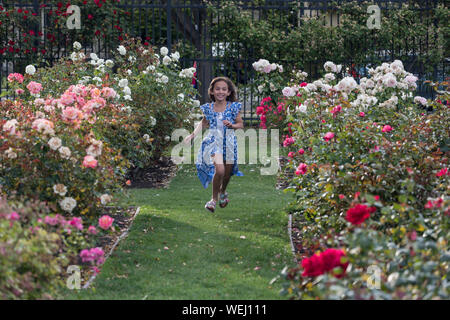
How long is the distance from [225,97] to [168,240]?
193 centimetres

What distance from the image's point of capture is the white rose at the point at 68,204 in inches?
187

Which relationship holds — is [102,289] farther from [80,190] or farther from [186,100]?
[186,100]

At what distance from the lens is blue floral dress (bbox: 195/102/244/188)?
7008 millimetres

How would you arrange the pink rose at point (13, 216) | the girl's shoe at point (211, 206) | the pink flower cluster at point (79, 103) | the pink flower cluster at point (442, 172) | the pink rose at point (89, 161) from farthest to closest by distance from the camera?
the girl's shoe at point (211, 206) → the pink flower cluster at point (79, 103) → the pink rose at point (89, 161) → the pink flower cluster at point (442, 172) → the pink rose at point (13, 216)

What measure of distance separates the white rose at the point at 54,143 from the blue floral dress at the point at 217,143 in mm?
2395

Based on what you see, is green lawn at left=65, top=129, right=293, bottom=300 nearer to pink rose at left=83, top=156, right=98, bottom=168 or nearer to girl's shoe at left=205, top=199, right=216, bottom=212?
girl's shoe at left=205, top=199, right=216, bottom=212

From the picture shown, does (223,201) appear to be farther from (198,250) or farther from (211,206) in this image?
(198,250)

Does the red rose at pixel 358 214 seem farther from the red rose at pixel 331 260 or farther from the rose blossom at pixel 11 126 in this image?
the rose blossom at pixel 11 126

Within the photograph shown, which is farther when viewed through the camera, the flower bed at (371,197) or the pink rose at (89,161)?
the pink rose at (89,161)

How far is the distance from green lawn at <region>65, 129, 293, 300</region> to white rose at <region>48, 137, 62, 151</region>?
93 centimetres

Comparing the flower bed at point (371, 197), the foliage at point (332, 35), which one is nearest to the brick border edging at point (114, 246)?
the flower bed at point (371, 197)

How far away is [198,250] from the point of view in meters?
5.54

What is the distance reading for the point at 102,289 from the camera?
452 cm
